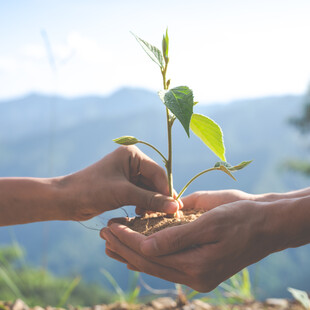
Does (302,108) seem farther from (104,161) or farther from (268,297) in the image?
(104,161)

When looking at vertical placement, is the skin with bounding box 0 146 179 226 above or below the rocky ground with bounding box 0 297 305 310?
above

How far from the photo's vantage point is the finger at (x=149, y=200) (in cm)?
88

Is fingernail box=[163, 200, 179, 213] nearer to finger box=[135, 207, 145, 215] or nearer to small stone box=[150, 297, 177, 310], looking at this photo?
finger box=[135, 207, 145, 215]

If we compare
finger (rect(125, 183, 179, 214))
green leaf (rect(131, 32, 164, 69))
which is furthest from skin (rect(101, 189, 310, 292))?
green leaf (rect(131, 32, 164, 69))

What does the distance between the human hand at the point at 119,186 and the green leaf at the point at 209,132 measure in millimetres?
162

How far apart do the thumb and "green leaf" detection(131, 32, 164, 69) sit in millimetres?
368

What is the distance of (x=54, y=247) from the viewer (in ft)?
45.6

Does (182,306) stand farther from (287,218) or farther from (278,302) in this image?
(287,218)

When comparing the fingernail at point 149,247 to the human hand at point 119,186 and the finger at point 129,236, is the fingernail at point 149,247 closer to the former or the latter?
the finger at point 129,236

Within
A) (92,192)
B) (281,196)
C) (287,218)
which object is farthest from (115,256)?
(281,196)

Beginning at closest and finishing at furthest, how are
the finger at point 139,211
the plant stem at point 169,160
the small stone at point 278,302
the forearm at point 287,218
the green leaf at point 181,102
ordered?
the green leaf at point 181,102, the forearm at point 287,218, the plant stem at point 169,160, the finger at point 139,211, the small stone at point 278,302

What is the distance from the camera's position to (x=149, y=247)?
2.34 ft

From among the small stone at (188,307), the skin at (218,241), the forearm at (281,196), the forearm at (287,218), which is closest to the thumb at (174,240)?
the skin at (218,241)

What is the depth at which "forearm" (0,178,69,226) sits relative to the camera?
3.20ft
